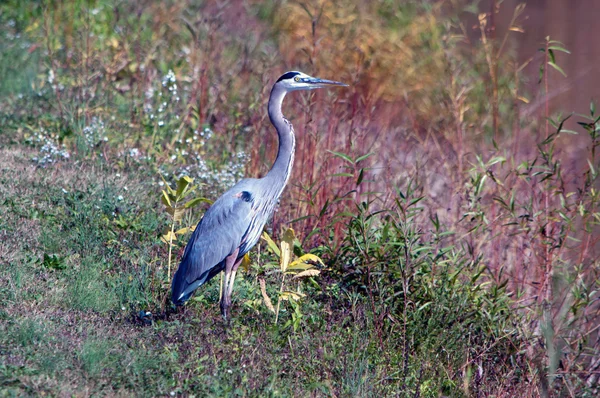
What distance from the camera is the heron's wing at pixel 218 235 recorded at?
4570 mm

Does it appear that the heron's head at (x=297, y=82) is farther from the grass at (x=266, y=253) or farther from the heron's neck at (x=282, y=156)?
the grass at (x=266, y=253)

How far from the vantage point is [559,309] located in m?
4.80

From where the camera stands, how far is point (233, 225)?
470 cm

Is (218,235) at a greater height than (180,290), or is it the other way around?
(218,235)

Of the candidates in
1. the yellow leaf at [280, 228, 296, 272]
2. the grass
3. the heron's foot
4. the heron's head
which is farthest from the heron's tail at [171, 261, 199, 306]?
the heron's head

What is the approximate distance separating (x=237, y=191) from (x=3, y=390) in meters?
1.86

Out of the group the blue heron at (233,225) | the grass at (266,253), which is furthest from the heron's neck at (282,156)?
the grass at (266,253)

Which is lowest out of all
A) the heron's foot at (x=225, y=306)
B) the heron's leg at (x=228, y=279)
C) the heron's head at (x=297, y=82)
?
the heron's foot at (x=225, y=306)

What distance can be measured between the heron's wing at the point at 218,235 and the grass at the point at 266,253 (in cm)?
27

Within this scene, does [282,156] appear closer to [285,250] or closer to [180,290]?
[285,250]

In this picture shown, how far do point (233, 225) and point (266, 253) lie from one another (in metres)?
0.84

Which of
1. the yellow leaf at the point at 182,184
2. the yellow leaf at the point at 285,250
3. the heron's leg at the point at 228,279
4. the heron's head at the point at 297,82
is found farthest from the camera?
the heron's head at the point at 297,82

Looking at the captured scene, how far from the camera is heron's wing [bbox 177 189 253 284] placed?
4.57m

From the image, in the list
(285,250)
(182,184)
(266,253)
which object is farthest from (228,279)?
(266,253)
